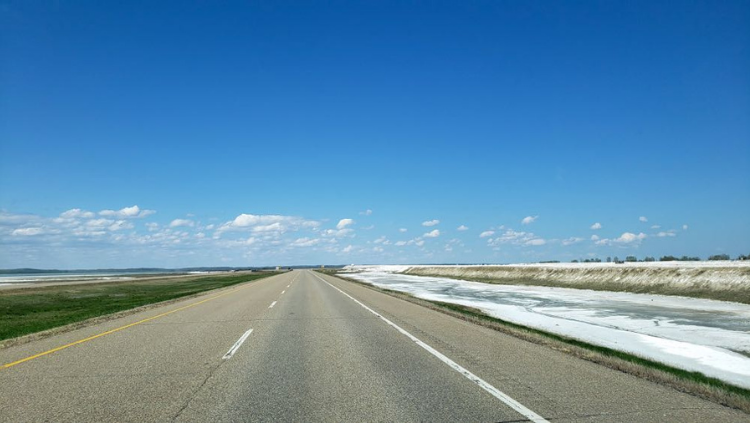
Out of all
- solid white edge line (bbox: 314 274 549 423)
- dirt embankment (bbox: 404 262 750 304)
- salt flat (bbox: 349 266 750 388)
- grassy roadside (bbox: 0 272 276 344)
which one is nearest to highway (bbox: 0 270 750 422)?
solid white edge line (bbox: 314 274 549 423)

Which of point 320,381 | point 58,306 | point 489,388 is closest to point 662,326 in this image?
point 489,388

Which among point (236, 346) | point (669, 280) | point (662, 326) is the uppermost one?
point (669, 280)

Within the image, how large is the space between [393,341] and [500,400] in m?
5.70

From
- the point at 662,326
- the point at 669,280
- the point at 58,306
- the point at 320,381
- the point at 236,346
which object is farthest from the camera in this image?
the point at 669,280

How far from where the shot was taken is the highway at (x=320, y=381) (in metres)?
6.09

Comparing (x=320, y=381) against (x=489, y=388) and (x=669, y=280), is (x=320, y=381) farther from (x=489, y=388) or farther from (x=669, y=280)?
(x=669, y=280)

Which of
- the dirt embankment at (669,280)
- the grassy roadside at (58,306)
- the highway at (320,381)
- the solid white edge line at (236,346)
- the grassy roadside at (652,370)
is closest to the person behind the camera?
the highway at (320,381)

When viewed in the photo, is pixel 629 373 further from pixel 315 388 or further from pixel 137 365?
pixel 137 365

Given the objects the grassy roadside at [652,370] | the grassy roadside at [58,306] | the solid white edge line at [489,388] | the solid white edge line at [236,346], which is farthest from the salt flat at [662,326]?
the grassy roadside at [58,306]

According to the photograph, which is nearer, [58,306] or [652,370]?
[652,370]

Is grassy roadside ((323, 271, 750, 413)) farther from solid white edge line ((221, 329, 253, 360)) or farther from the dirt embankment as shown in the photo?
the dirt embankment

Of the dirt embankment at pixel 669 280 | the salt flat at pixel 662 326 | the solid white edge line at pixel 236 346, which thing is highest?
the dirt embankment at pixel 669 280

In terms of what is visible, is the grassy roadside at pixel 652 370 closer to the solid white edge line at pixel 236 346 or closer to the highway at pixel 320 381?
the highway at pixel 320 381

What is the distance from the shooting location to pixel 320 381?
25.8ft
